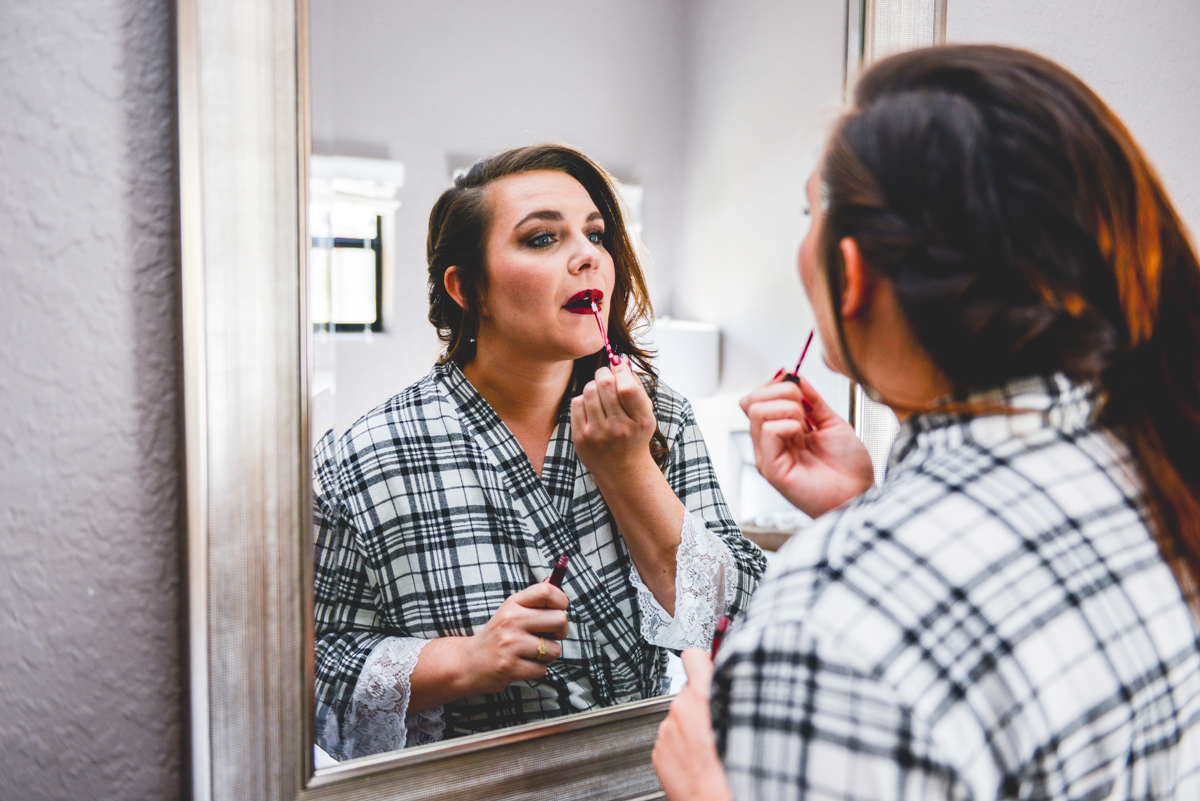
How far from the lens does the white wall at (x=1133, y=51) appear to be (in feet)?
2.89

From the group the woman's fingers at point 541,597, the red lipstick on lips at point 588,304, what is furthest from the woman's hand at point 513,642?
the red lipstick on lips at point 588,304

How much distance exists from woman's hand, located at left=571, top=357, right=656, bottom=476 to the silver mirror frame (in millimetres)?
237

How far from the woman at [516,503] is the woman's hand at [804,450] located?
0.32 ft

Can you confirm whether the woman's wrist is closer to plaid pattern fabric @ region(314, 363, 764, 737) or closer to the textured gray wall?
plaid pattern fabric @ region(314, 363, 764, 737)

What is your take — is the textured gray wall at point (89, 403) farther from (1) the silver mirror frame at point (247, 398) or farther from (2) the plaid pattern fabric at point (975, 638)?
(2) the plaid pattern fabric at point (975, 638)

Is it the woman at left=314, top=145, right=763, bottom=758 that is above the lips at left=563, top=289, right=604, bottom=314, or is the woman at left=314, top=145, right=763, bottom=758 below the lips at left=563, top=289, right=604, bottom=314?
below

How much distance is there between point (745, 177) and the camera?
2.43ft

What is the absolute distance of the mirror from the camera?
0.55 meters

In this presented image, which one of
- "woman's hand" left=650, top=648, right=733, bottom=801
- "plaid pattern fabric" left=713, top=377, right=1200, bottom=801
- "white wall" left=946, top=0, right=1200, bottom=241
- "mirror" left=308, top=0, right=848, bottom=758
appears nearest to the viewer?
"plaid pattern fabric" left=713, top=377, right=1200, bottom=801

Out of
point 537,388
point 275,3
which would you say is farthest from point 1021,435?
point 275,3

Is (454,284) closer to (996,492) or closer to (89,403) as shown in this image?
(89,403)

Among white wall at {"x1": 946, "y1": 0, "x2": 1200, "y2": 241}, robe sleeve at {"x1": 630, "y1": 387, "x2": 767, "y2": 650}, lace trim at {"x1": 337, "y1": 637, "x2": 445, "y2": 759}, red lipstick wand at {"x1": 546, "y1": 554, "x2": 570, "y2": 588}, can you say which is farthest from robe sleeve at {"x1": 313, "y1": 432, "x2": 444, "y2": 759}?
white wall at {"x1": 946, "y1": 0, "x2": 1200, "y2": 241}

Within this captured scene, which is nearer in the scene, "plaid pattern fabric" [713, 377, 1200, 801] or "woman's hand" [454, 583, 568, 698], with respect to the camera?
"plaid pattern fabric" [713, 377, 1200, 801]

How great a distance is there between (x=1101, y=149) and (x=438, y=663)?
0.54 metres
